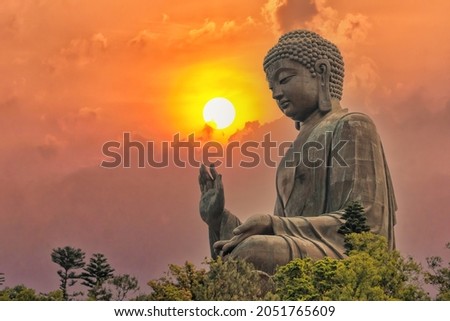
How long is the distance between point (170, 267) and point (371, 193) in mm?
3881

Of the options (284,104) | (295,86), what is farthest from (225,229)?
(295,86)

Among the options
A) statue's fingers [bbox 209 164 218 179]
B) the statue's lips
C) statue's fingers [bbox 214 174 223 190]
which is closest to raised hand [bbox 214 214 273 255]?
statue's fingers [bbox 214 174 223 190]

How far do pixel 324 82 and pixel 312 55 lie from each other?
1.82 feet

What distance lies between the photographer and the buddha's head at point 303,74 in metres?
26.7

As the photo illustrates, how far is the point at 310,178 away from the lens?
26203 millimetres

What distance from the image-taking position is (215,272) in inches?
915

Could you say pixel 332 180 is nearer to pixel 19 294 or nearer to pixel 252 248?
pixel 252 248

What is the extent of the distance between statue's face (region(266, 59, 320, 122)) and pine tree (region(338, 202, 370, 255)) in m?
2.61

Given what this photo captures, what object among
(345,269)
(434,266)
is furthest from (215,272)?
(434,266)

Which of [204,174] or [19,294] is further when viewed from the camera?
[19,294]

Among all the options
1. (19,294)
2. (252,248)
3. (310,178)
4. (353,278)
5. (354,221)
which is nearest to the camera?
(353,278)

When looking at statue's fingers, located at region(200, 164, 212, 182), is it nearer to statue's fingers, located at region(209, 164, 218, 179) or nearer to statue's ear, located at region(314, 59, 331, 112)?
statue's fingers, located at region(209, 164, 218, 179)

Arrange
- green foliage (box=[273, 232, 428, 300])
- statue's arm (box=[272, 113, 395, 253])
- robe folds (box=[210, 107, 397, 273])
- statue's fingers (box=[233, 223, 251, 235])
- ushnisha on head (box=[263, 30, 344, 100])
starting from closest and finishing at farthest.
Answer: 1. green foliage (box=[273, 232, 428, 300])
2. statue's fingers (box=[233, 223, 251, 235])
3. robe folds (box=[210, 107, 397, 273])
4. statue's arm (box=[272, 113, 395, 253])
5. ushnisha on head (box=[263, 30, 344, 100])

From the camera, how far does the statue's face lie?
26.7m
